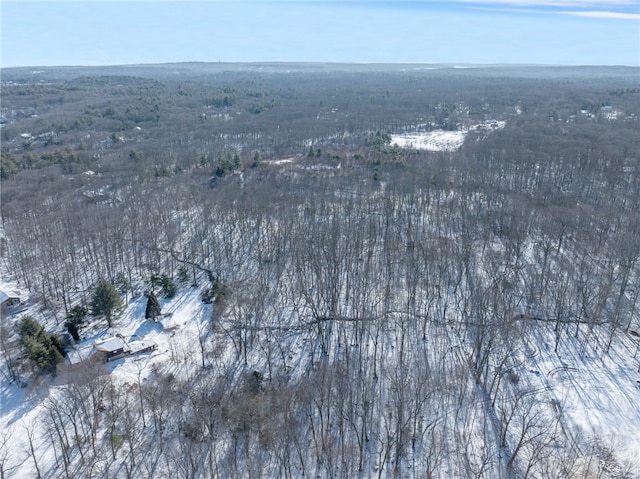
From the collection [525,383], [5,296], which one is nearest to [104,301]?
[5,296]

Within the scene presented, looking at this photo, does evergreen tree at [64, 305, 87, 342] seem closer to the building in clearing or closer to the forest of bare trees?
the building in clearing

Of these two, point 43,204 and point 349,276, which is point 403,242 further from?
point 43,204

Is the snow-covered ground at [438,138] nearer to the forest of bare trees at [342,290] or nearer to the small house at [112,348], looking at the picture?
the forest of bare trees at [342,290]

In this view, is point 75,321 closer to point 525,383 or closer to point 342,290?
point 342,290

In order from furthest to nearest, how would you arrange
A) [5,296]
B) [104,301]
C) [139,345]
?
[5,296], [104,301], [139,345]

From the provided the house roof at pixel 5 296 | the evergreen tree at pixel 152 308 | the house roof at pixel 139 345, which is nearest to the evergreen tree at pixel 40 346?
the house roof at pixel 139 345
